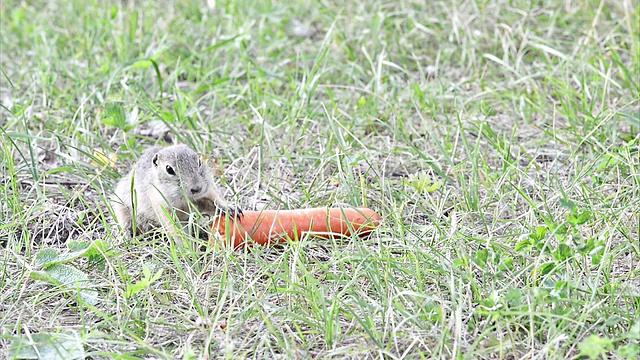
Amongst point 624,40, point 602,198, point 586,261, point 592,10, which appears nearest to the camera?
point 586,261

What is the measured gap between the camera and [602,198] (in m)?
3.94

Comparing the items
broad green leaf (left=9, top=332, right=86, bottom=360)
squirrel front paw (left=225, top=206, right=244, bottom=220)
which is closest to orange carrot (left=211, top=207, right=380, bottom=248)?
squirrel front paw (left=225, top=206, right=244, bottom=220)

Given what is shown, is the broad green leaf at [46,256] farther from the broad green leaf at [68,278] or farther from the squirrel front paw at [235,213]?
the squirrel front paw at [235,213]

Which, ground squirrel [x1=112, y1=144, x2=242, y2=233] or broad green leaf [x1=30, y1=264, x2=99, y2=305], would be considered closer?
broad green leaf [x1=30, y1=264, x2=99, y2=305]

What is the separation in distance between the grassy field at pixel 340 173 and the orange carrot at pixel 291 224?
72 millimetres

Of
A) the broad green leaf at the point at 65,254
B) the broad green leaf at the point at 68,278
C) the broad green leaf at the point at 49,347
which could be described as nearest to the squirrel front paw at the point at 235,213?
the broad green leaf at the point at 65,254

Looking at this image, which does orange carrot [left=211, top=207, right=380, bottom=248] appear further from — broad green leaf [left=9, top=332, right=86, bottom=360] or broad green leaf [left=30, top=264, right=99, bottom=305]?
broad green leaf [left=9, top=332, right=86, bottom=360]

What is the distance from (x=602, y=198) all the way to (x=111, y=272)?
209cm

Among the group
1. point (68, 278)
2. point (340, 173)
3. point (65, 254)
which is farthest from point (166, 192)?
point (340, 173)

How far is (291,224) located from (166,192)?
0.63 metres

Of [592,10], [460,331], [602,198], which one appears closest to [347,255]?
[460,331]

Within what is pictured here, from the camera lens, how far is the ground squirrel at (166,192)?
3.98m

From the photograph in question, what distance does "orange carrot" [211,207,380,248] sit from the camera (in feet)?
12.6

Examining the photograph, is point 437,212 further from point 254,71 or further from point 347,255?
point 254,71
